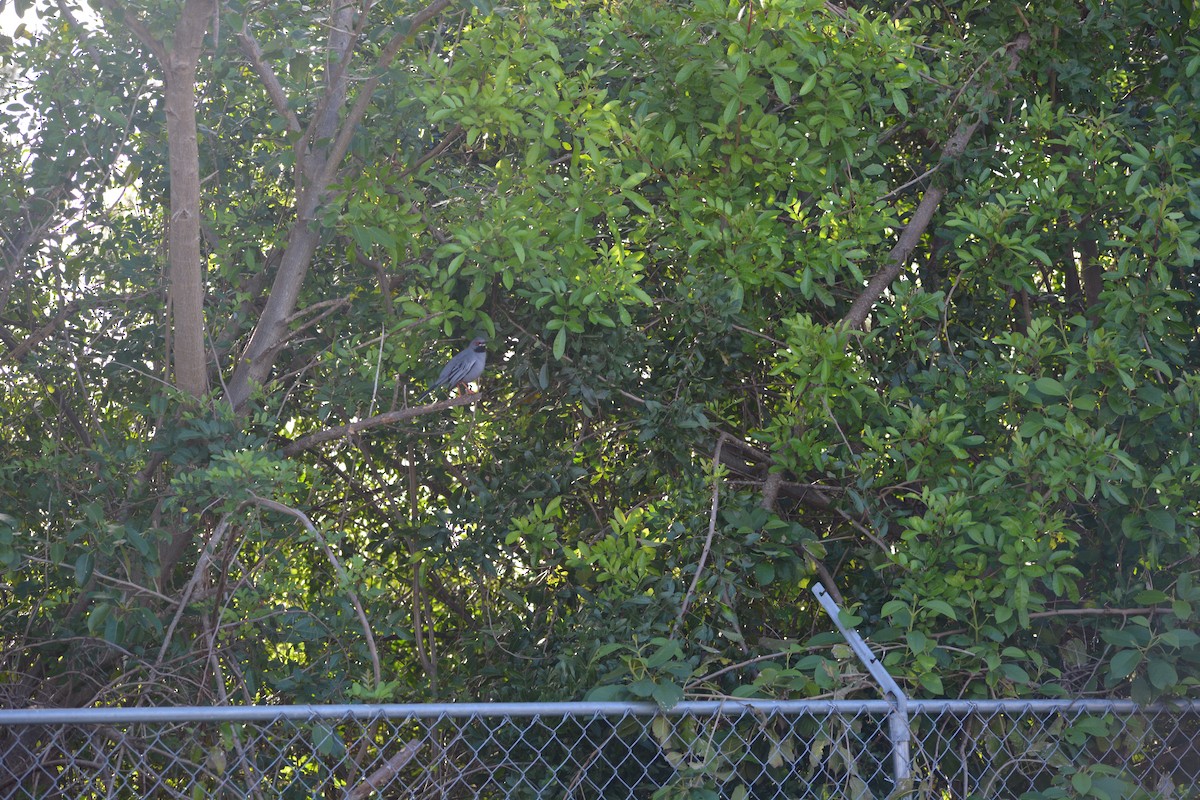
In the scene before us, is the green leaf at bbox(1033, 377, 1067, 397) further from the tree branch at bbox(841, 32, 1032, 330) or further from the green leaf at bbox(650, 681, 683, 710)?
the green leaf at bbox(650, 681, 683, 710)

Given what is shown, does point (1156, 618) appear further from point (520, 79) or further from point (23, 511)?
point (23, 511)

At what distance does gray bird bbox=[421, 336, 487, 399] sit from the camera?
3389 millimetres

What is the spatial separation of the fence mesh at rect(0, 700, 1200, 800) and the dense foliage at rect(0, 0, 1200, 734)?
0.15m

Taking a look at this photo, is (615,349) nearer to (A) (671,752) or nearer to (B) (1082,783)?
(A) (671,752)

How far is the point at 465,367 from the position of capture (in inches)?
136

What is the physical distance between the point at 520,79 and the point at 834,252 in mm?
1068

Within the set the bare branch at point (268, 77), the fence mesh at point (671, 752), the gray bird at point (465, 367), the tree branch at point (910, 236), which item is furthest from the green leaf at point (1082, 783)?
the bare branch at point (268, 77)

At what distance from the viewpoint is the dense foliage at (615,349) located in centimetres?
290

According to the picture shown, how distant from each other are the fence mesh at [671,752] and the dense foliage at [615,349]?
146 mm

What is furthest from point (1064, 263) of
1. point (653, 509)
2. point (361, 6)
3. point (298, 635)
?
point (298, 635)

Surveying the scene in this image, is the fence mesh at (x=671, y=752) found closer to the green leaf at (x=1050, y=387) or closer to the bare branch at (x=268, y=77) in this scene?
the green leaf at (x=1050, y=387)

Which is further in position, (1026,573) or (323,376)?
(323,376)

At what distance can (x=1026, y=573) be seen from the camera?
278 centimetres

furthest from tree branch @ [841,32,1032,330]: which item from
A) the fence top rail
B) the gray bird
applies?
the fence top rail
